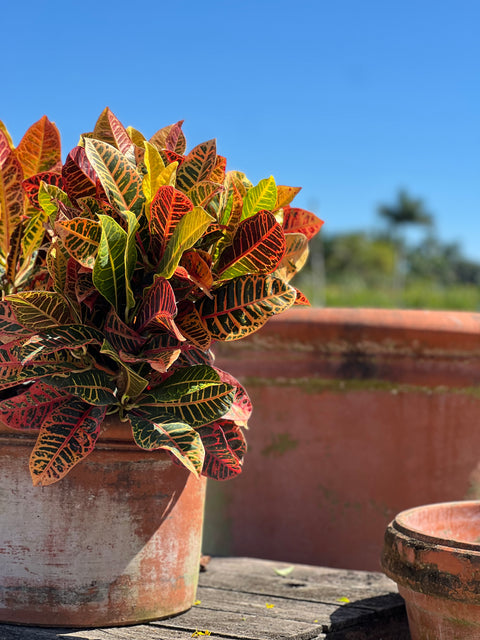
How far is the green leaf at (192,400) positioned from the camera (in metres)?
1.20

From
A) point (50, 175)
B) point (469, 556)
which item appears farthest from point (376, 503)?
point (50, 175)

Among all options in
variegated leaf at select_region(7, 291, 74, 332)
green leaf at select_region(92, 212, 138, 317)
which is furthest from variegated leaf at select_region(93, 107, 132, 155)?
variegated leaf at select_region(7, 291, 74, 332)

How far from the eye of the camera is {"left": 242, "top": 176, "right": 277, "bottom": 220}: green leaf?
4.18 feet

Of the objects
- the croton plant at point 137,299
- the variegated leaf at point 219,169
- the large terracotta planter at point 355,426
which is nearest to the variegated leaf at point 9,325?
the croton plant at point 137,299

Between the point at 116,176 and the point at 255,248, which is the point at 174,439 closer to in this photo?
the point at 255,248

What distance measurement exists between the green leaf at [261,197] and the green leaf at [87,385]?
41 centimetres

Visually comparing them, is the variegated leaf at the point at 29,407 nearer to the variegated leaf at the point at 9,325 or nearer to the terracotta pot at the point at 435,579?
the variegated leaf at the point at 9,325

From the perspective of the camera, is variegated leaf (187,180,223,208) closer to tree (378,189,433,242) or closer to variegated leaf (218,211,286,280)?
variegated leaf (218,211,286,280)

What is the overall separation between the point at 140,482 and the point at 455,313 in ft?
3.93

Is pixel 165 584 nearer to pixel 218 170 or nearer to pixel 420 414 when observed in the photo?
pixel 218 170

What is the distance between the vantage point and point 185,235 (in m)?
1.10

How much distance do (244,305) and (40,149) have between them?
22.7 inches

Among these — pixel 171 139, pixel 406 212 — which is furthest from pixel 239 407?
pixel 406 212

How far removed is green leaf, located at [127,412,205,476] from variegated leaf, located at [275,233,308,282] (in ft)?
1.28
